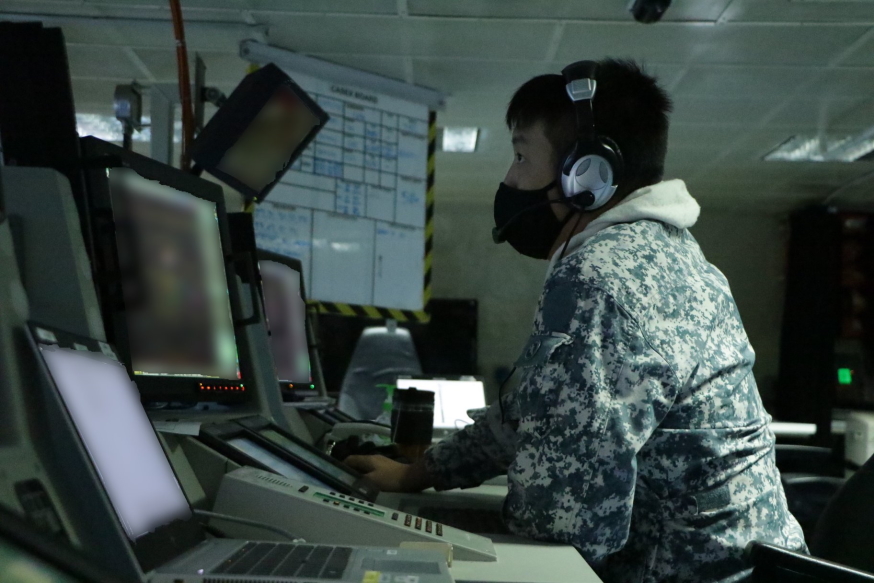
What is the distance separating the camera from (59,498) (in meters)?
0.57

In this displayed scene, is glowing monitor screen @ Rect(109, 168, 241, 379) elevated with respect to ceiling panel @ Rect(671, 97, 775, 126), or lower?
lower

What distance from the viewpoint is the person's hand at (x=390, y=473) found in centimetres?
126

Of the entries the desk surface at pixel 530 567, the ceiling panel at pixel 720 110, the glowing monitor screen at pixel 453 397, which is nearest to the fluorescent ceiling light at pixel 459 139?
the ceiling panel at pixel 720 110

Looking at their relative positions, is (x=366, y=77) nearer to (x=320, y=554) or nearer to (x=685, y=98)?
(x=685, y=98)

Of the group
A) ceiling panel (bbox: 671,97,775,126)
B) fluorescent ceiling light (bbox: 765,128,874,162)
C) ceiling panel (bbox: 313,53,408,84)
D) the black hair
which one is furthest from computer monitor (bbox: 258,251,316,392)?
fluorescent ceiling light (bbox: 765,128,874,162)

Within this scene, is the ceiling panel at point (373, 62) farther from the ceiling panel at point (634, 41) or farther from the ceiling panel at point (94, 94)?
the ceiling panel at point (94, 94)

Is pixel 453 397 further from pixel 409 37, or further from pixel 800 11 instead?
pixel 800 11

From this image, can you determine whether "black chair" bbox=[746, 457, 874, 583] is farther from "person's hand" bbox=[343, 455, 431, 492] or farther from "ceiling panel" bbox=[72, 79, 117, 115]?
"ceiling panel" bbox=[72, 79, 117, 115]

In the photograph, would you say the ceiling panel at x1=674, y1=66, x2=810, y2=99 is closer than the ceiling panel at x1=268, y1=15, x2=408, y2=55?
No

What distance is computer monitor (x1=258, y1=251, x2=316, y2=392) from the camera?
1.90 m

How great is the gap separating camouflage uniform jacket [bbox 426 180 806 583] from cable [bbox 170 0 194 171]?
101cm

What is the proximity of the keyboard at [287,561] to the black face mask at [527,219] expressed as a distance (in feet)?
2.49

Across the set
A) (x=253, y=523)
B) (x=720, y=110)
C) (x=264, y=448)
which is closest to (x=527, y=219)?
(x=264, y=448)

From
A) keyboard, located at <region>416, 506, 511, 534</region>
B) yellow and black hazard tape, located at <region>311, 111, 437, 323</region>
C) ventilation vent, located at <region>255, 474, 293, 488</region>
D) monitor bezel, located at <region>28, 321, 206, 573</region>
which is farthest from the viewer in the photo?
yellow and black hazard tape, located at <region>311, 111, 437, 323</region>
